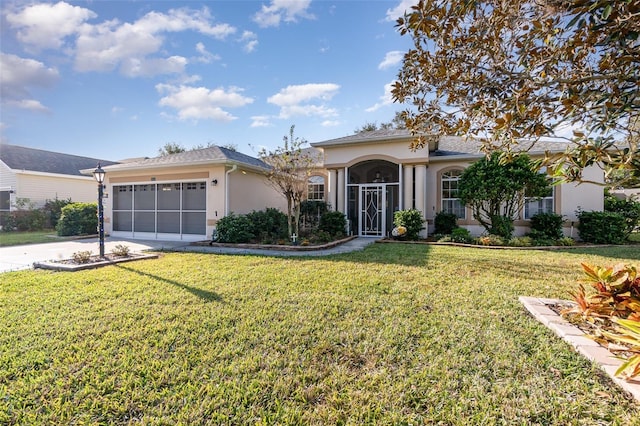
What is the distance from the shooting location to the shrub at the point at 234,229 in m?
10.8

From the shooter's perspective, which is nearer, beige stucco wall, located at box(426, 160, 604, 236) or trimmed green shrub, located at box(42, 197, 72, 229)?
beige stucco wall, located at box(426, 160, 604, 236)

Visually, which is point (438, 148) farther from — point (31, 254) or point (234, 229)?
point (31, 254)

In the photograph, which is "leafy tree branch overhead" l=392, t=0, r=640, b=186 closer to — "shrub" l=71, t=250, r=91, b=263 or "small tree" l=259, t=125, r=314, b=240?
"small tree" l=259, t=125, r=314, b=240

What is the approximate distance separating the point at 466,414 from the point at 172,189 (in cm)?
1343

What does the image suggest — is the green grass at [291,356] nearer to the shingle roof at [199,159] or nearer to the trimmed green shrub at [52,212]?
the shingle roof at [199,159]

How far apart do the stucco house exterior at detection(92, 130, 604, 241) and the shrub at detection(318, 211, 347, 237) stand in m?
0.93

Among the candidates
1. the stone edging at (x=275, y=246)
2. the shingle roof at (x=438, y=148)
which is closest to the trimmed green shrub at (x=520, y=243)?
the shingle roof at (x=438, y=148)

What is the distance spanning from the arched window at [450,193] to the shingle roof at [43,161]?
22056 millimetres

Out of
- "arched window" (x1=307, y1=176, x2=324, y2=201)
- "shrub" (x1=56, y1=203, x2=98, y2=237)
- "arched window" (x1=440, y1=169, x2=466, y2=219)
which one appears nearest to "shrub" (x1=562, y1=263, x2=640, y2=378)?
"arched window" (x1=440, y1=169, x2=466, y2=219)

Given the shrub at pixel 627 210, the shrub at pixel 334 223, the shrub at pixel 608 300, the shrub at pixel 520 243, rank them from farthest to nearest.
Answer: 1. the shrub at pixel 334 223
2. the shrub at pixel 627 210
3. the shrub at pixel 520 243
4. the shrub at pixel 608 300

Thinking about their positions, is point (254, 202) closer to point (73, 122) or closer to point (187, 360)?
point (73, 122)

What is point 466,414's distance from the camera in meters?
2.25

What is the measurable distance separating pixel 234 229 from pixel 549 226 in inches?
497

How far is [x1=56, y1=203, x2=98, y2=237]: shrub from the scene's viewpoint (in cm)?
1417
